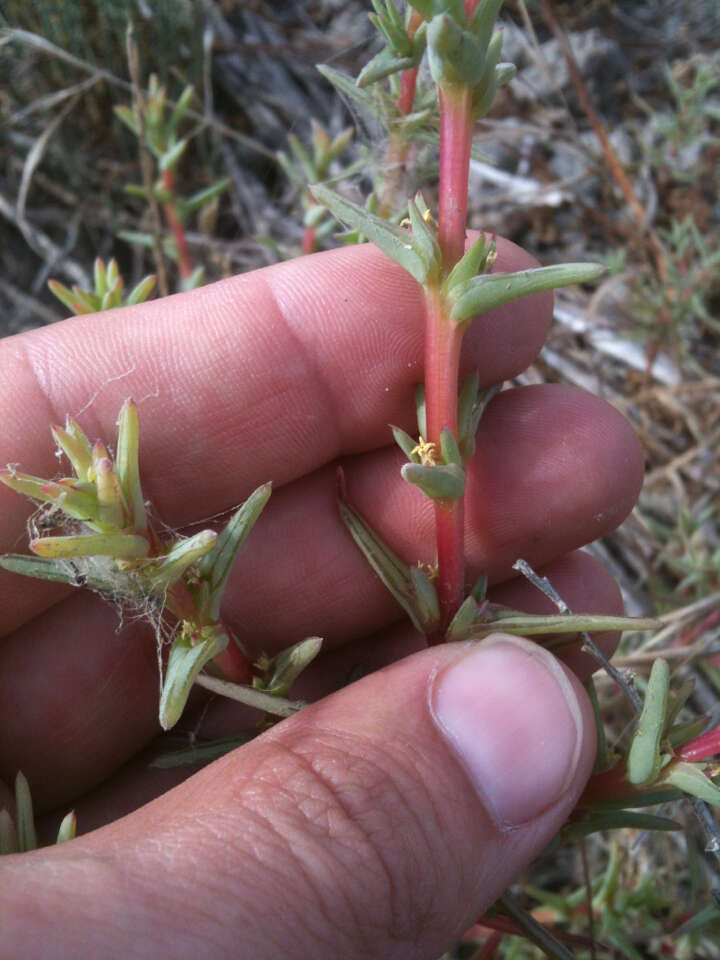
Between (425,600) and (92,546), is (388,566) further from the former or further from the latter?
(92,546)

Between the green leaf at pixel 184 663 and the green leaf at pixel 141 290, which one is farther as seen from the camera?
the green leaf at pixel 141 290

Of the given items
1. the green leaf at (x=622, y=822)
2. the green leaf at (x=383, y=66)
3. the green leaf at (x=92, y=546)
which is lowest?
the green leaf at (x=622, y=822)

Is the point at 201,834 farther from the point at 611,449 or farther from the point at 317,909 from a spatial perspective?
the point at 611,449

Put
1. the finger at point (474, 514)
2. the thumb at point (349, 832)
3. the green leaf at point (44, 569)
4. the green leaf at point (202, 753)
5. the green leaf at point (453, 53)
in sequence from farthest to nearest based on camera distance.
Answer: the finger at point (474, 514) → the green leaf at point (202, 753) → the green leaf at point (44, 569) → the green leaf at point (453, 53) → the thumb at point (349, 832)

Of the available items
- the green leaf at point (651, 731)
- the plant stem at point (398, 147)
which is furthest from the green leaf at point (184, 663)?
the plant stem at point (398, 147)

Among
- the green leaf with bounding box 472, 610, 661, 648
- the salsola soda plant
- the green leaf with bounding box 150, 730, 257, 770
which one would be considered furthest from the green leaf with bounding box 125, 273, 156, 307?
the green leaf with bounding box 472, 610, 661, 648

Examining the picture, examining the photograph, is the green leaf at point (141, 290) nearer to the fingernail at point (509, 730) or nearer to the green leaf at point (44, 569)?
the green leaf at point (44, 569)
